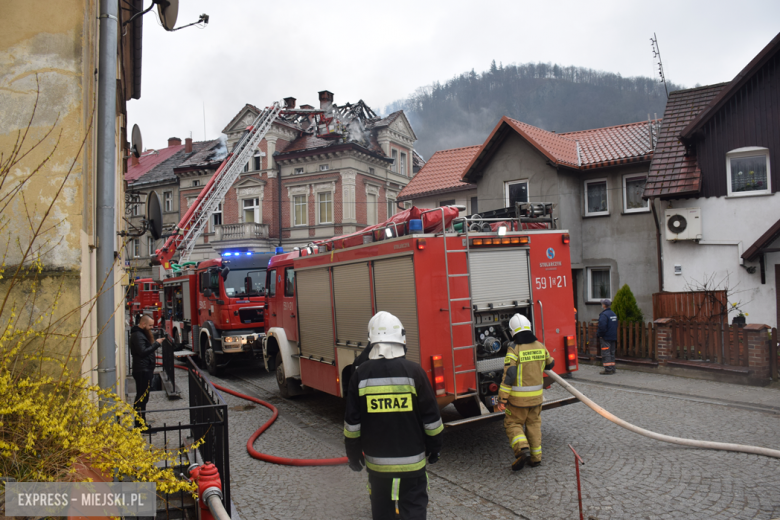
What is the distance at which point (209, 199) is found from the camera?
22141mm

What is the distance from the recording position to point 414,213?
6.71 meters

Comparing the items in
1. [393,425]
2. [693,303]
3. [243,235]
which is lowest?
Result: [393,425]

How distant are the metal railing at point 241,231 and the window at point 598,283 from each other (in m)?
20.2

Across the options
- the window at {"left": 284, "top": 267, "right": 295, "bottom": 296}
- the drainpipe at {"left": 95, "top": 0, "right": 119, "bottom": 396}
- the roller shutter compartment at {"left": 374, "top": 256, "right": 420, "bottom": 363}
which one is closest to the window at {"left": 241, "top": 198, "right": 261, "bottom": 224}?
the window at {"left": 284, "top": 267, "right": 295, "bottom": 296}

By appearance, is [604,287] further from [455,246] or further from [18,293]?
[18,293]

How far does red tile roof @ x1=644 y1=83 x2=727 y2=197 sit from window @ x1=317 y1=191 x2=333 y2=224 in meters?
19.0

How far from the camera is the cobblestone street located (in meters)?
4.99

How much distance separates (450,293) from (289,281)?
4.51 meters

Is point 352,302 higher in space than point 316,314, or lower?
higher

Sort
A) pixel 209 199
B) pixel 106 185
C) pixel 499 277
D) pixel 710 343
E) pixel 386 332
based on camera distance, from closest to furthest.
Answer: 1. pixel 386 332
2. pixel 106 185
3. pixel 499 277
4. pixel 710 343
5. pixel 209 199

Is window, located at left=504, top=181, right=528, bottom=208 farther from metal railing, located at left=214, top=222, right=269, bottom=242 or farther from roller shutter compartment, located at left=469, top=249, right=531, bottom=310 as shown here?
metal railing, located at left=214, top=222, right=269, bottom=242

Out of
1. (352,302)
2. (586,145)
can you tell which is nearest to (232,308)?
(352,302)

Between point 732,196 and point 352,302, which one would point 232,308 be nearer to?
point 352,302

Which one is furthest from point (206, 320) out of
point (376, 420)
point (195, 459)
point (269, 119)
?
point (269, 119)
